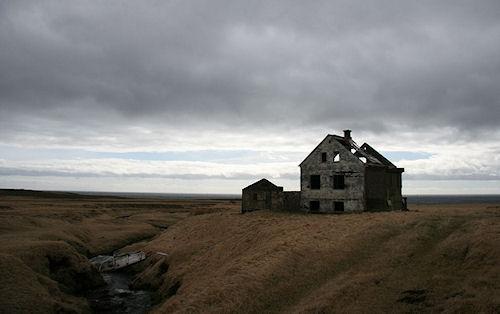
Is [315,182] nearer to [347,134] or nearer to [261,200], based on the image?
[261,200]

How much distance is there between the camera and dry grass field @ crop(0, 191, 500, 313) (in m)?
20.2

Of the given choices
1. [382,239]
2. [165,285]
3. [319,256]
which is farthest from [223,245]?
[382,239]

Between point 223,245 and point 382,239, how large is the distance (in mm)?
14343

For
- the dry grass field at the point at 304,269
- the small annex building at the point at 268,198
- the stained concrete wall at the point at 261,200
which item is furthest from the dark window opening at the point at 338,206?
the dry grass field at the point at 304,269

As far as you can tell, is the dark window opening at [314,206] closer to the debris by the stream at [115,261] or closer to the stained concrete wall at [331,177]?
the stained concrete wall at [331,177]

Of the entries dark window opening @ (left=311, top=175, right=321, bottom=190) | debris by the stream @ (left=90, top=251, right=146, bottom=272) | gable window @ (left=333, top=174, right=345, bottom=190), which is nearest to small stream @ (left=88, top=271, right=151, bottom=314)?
debris by the stream @ (left=90, top=251, right=146, bottom=272)

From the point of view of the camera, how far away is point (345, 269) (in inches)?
992

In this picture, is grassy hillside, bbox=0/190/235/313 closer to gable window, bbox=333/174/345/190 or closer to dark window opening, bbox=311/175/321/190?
dark window opening, bbox=311/175/321/190

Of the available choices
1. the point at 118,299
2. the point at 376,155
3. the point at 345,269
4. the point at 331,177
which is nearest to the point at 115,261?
the point at 118,299

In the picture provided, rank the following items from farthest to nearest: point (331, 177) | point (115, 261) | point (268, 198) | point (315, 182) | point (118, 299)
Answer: point (268, 198), point (315, 182), point (331, 177), point (115, 261), point (118, 299)

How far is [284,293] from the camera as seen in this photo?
23.2 meters

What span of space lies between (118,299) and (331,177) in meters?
28.6

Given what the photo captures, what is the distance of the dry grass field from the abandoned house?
32.4 ft

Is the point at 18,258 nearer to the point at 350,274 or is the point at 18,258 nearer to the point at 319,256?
the point at 319,256
